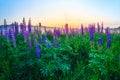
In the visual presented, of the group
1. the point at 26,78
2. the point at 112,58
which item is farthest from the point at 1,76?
the point at 112,58

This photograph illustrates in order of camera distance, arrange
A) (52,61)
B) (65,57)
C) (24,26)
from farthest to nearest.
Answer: (24,26), (65,57), (52,61)

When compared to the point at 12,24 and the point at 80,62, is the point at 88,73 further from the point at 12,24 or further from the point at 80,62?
the point at 12,24

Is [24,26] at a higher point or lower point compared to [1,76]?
higher

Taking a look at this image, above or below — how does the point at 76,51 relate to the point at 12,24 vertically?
below

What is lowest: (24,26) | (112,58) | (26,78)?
(26,78)

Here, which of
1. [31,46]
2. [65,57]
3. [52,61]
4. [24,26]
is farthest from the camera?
[24,26]

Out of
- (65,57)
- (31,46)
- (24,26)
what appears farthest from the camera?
(24,26)

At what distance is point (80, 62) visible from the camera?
7.07 meters

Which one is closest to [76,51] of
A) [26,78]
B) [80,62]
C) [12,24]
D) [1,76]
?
[80,62]

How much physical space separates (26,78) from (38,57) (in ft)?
1.93

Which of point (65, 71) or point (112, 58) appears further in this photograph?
point (112, 58)

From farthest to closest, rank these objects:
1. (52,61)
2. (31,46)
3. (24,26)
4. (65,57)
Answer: (24,26) < (31,46) < (65,57) < (52,61)

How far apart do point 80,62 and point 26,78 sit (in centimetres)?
134

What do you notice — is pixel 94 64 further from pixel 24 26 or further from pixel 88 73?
pixel 24 26
